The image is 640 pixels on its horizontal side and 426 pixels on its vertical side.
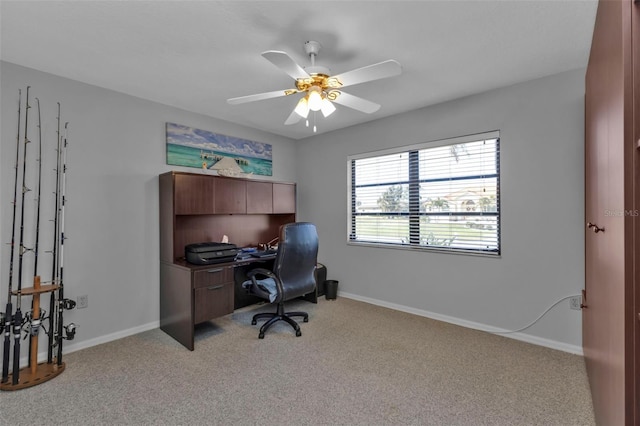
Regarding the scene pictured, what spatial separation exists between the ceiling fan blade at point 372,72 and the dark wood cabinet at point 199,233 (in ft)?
6.37

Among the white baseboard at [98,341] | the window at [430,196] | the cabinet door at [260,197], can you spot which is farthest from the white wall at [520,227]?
the white baseboard at [98,341]

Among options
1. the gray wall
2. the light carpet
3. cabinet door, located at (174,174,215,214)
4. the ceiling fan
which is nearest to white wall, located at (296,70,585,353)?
the gray wall

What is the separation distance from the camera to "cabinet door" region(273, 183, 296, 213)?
4.04m

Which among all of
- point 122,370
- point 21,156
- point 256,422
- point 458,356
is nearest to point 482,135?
point 458,356

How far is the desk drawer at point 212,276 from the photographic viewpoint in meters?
2.73

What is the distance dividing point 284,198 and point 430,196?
1937 millimetres

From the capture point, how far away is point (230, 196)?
3.48 metres

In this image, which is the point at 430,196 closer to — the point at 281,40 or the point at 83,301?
the point at 281,40

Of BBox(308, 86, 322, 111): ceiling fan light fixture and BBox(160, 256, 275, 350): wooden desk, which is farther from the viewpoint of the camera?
BBox(160, 256, 275, 350): wooden desk

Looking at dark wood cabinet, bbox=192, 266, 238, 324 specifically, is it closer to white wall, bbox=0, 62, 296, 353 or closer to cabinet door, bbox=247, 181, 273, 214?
white wall, bbox=0, 62, 296, 353

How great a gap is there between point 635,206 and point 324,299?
11.6ft

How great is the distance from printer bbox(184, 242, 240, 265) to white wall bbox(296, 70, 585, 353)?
193cm

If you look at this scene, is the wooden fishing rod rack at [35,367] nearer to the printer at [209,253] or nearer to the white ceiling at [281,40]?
the printer at [209,253]

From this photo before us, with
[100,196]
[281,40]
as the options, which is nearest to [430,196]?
[281,40]
